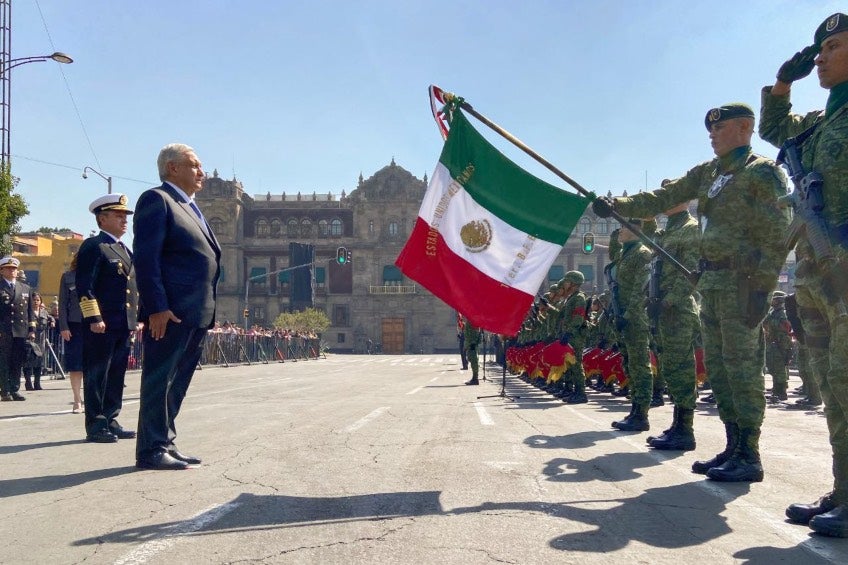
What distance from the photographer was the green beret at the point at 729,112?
16.2 ft

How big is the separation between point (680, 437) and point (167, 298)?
4.28 m

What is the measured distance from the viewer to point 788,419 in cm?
891

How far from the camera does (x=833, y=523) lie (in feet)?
10.6

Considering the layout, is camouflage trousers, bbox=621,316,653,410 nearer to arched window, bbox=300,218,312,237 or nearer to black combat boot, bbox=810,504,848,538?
black combat boot, bbox=810,504,848,538

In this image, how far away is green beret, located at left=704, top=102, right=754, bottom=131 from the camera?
4.94m

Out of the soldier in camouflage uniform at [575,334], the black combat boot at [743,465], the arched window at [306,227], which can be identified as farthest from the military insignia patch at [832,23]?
the arched window at [306,227]

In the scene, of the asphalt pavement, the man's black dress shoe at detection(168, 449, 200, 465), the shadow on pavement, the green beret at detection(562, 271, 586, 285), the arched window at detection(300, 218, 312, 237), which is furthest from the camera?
the arched window at detection(300, 218, 312, 237)

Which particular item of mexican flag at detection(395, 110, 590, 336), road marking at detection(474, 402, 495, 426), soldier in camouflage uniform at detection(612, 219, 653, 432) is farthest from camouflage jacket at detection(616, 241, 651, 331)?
mexican flag at detection(395, 110, 590, 336)

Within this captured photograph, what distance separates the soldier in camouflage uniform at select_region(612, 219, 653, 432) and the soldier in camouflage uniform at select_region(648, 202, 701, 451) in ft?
2.47

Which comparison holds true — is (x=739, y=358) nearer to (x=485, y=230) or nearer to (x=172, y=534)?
(x=485, y=230)

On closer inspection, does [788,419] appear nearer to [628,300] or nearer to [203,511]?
[628,300]

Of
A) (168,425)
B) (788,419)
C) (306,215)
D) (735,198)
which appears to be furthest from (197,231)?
(306,215)

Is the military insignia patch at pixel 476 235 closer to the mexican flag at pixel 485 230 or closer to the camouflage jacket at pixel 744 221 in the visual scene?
the mexican flag at pixel 485 230

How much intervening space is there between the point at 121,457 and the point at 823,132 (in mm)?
5047
